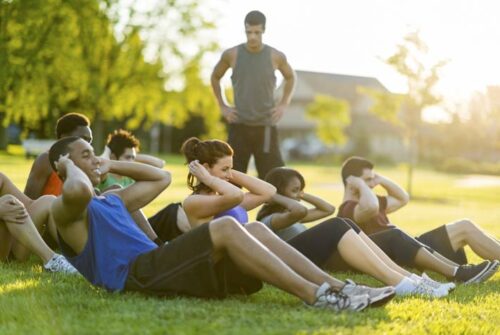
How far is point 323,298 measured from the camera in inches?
209

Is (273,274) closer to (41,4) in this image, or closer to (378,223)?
(378,223)

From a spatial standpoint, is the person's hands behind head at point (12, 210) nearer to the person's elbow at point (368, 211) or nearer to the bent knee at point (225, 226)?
the bent knee at point (225, 226)

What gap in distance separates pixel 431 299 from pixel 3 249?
3742mm

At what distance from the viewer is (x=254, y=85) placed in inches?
393

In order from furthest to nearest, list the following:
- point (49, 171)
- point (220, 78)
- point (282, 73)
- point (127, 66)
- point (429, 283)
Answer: point (127, 66)
point (220, 78)
point (282, 73)
point (49, 171)
point (429, 283)

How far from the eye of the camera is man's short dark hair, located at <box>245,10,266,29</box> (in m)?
9.50

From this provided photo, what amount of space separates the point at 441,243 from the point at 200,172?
302 cm

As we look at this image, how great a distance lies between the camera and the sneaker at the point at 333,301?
5.31 meters

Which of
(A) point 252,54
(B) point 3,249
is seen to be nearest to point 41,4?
(A) point 252,54

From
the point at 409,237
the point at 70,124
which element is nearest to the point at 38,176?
the point at 70,124

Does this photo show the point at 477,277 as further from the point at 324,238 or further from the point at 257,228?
the point at 257,228

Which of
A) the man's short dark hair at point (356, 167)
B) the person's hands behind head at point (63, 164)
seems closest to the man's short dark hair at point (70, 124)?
the person's hands behind head at point (63, 164)

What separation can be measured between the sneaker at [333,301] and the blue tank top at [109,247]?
3.83 feet

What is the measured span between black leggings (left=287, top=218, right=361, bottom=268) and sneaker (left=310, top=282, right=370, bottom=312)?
3.20 feet
